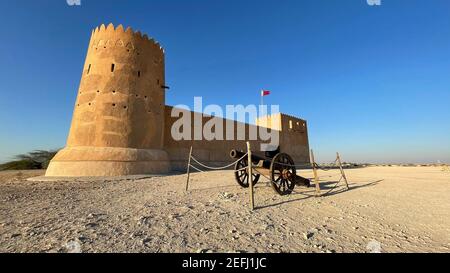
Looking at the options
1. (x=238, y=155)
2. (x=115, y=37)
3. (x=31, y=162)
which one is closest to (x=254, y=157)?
(x=238, y=155)

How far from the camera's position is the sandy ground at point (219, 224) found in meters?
2.75

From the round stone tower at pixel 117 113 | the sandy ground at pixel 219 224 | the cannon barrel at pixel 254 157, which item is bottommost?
the sandy ground at pixel 219 224

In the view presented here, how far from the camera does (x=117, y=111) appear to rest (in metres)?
11.9

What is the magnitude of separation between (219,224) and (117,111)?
33.8 feet

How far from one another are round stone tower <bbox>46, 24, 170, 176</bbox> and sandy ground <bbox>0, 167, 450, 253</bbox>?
5.32m

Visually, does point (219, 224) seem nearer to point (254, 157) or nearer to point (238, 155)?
point (238, 155)

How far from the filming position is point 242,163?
7738mm

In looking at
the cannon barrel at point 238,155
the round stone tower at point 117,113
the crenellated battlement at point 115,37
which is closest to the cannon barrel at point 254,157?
the cannon barrel at point 238,155

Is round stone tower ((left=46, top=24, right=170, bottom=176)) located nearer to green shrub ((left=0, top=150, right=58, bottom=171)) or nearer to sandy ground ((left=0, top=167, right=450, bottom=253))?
sandy ground ((left=0, top=167, right=450, bottom=253))

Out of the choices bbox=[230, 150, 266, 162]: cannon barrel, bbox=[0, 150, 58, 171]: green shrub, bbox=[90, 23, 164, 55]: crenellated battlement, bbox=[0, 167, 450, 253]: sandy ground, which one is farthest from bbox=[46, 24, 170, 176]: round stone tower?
bbox=[0, 150, 58, 171]: green shrub

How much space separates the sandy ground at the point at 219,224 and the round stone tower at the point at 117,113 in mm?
5315

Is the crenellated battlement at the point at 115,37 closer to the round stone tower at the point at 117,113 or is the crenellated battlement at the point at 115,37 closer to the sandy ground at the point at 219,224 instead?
the round stone tower at the point at 117,113

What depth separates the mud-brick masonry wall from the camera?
10.9 metres
